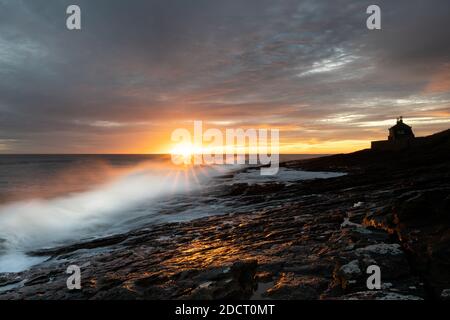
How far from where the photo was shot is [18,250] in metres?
13.1

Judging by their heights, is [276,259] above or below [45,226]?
above

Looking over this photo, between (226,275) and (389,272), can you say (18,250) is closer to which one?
(226,275)

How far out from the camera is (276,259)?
23.4ft

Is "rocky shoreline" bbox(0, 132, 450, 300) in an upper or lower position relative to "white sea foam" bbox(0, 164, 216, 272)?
upper

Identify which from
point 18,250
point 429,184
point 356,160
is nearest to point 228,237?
point 18,250

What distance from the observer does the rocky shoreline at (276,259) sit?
17.7ft

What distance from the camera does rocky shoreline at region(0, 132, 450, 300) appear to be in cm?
540

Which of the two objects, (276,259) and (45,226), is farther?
(45,226)

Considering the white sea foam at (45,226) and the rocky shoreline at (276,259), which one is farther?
the white sea foam at (45,226)

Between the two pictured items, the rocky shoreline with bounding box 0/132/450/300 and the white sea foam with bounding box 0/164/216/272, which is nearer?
the rocky shoreline with bounding box 0/132/450/300

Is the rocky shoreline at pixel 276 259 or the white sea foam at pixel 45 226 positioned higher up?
the rocky shoreline at pixel 276 259
